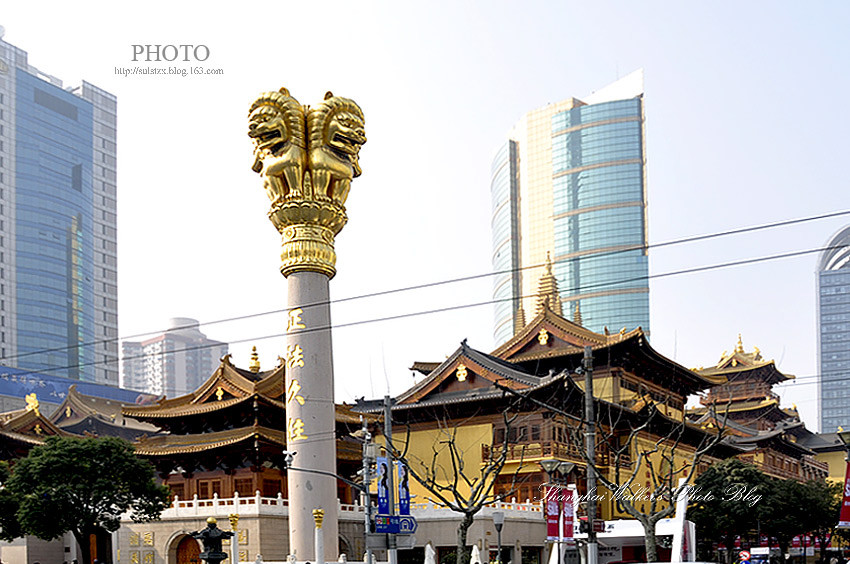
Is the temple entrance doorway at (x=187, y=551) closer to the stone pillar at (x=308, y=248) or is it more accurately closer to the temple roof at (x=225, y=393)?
the temple roof at (x=225, y=393)

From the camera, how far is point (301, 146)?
1423 inches

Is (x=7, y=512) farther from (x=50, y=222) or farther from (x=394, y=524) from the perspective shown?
(x=50, y=222)

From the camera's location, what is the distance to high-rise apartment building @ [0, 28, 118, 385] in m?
117

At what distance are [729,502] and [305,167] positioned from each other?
27.2 meters

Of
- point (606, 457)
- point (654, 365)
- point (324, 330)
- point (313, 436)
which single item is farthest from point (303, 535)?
point (654, 365)

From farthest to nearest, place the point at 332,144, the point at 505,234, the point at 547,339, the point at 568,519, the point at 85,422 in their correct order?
the point at 505,234 < the point at 85,422 < the point at 547,339 < the point at 332,144 < the point at 568,519

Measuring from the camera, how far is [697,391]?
67.0 metres

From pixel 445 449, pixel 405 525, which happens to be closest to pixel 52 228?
pixel 445 449

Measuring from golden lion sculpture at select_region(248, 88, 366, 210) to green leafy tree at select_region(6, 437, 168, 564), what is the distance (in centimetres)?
1096

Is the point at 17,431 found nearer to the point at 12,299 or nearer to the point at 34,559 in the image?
the point at 34,559

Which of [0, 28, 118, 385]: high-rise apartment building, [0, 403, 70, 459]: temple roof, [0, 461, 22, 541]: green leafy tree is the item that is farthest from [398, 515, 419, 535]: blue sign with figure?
[0, 28, 118, 385]: high-rise apartment building

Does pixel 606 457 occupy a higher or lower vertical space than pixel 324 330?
lower

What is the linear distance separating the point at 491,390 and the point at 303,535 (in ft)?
56.4

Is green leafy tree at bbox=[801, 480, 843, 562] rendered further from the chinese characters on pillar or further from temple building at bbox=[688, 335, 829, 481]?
the chinese characters on pillar
